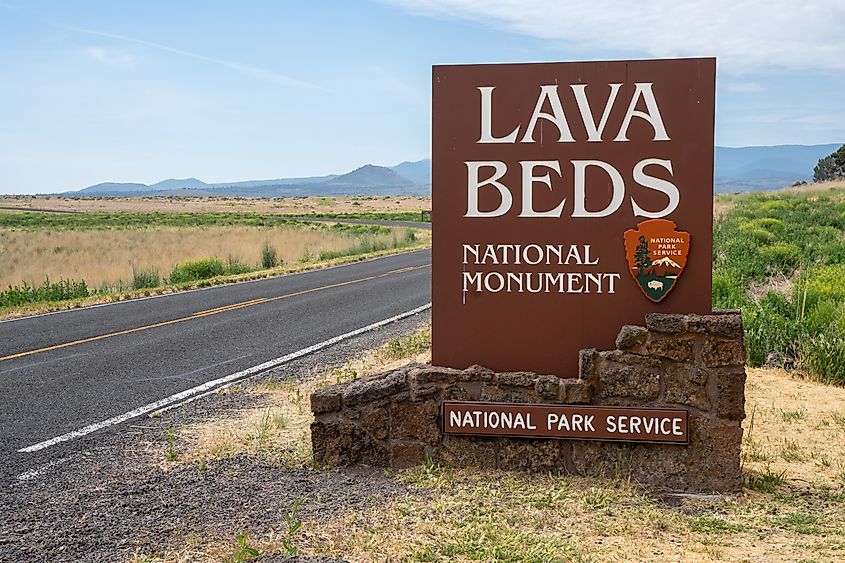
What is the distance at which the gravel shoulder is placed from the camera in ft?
15.0

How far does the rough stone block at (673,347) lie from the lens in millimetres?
5348

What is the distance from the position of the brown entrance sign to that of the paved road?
3.53 meters

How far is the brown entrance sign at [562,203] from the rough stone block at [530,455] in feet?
1.51

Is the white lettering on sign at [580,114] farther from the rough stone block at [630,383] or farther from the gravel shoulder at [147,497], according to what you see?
the gravel shoulder at [147,497]

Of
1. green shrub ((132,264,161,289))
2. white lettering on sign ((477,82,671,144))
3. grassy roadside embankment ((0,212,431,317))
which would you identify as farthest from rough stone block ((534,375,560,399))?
green shrub ((132,264,161,289))

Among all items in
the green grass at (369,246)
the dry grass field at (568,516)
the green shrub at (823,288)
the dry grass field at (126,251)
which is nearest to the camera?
the dry grass field at (568,516)

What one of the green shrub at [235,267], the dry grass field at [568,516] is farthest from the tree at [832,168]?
the dry grass field at [568,516]

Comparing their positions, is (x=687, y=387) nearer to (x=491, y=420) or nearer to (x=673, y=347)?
(x=673, y=347)

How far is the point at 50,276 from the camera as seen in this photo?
2377 centimetres

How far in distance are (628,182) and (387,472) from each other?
230 centimetres

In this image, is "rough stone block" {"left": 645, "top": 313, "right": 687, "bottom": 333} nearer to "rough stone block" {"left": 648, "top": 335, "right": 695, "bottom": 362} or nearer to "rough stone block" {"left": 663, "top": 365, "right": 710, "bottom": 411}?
"rough stone block" {"left": 648, "top": 335, "right": 695, "bottom": 362}

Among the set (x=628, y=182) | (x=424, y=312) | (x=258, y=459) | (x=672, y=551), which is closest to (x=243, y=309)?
(x=424, y=312)

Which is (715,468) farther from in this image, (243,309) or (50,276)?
(50,276)

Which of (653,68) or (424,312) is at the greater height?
(653,68)
